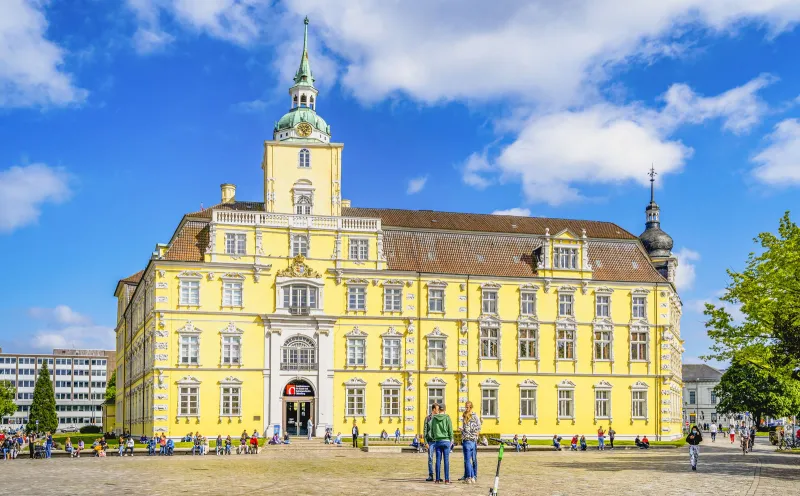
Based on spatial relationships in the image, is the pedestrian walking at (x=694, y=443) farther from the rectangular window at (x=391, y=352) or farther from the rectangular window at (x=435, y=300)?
the rectangular window at (x=435, y=300)

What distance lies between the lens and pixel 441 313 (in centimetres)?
7131

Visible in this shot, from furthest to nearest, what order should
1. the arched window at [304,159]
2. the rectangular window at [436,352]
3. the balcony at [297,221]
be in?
the arched window at [304,159] < the rectangular window at [436,352] < the balcony at [297,221]

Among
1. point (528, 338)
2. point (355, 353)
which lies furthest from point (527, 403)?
point (355, 353)

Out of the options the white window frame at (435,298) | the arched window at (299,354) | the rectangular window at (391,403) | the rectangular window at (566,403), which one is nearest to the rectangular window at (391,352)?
the rectangular window at (391,403)

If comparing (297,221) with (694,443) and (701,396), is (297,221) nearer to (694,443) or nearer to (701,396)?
(694,443)

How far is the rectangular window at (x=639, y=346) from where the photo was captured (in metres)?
74.4

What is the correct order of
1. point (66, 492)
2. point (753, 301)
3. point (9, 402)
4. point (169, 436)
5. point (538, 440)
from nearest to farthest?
point (66, 492) → point (753, 301) → point (169, 436) → point (538, 440) → point (9, 402)

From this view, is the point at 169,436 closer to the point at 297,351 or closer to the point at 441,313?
the point at 297,351

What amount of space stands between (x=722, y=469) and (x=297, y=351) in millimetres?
34859

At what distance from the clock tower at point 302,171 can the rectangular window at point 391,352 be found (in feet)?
33.0

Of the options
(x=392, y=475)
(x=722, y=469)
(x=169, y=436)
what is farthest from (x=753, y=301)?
(x=169, y=436)

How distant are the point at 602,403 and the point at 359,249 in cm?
2178

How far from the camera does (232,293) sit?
222 ft

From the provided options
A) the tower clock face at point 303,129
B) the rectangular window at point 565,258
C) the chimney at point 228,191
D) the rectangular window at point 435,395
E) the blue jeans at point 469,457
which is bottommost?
the rectangular window at point 435,395
